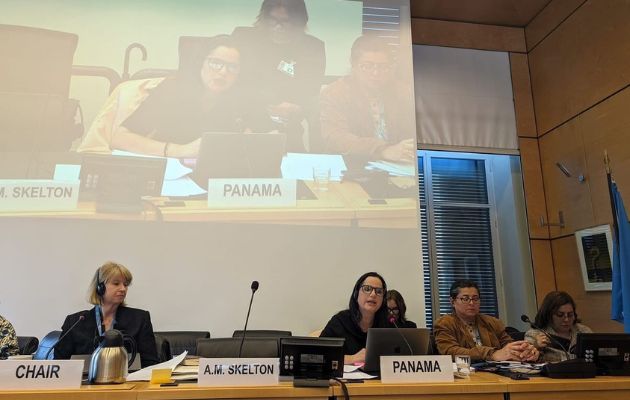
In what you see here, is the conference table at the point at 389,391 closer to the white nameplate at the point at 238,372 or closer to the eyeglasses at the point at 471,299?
the white nameplate at the point at 238,372

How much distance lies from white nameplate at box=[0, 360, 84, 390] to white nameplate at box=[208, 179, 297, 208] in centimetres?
204

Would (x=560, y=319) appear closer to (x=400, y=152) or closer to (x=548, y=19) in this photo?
(x=400, y=152)

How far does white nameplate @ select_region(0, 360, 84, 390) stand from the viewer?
1.36m

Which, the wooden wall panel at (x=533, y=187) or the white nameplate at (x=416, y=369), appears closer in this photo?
the white nameplate at (x=416, y=369)

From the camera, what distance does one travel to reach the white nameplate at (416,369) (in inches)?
59.6

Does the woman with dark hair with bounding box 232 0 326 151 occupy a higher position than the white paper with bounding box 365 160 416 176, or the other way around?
the woman with dark hair with bounding box 232 0 326 151

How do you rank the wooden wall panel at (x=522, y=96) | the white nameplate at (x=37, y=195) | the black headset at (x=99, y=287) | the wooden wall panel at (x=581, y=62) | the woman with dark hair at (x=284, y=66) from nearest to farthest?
the black headset at (x=99, y=287), the white nameplate at (x=37, y=195), the woman with dark hair at (x=284, y=66), the wooden wall panel at (x=581, y=62), the wooden wall panel at (x=522, y=96)

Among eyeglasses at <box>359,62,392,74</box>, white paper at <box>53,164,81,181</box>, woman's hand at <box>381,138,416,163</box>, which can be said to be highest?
eyeglasses at <box>359,62,392,74</box>

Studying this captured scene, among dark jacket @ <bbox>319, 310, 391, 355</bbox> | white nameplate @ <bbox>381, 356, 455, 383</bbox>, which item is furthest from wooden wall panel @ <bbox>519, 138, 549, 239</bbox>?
white nameplate @ <bbox>381, 356, 455, 383</bbox>

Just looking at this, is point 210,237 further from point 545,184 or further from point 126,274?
A: point 545,184

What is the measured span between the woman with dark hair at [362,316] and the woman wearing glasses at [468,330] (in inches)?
11.9

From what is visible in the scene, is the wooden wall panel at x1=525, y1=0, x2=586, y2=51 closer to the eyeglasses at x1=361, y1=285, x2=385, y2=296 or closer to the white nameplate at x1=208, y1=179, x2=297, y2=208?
the white nameplate at x1=208, y1=179, x2=297, y2=208

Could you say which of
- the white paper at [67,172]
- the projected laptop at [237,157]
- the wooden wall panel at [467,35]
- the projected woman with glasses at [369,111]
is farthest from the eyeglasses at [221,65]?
the wooden wall panel at [467,35]

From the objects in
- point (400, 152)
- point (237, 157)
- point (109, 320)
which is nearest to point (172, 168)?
point (237, 157)
